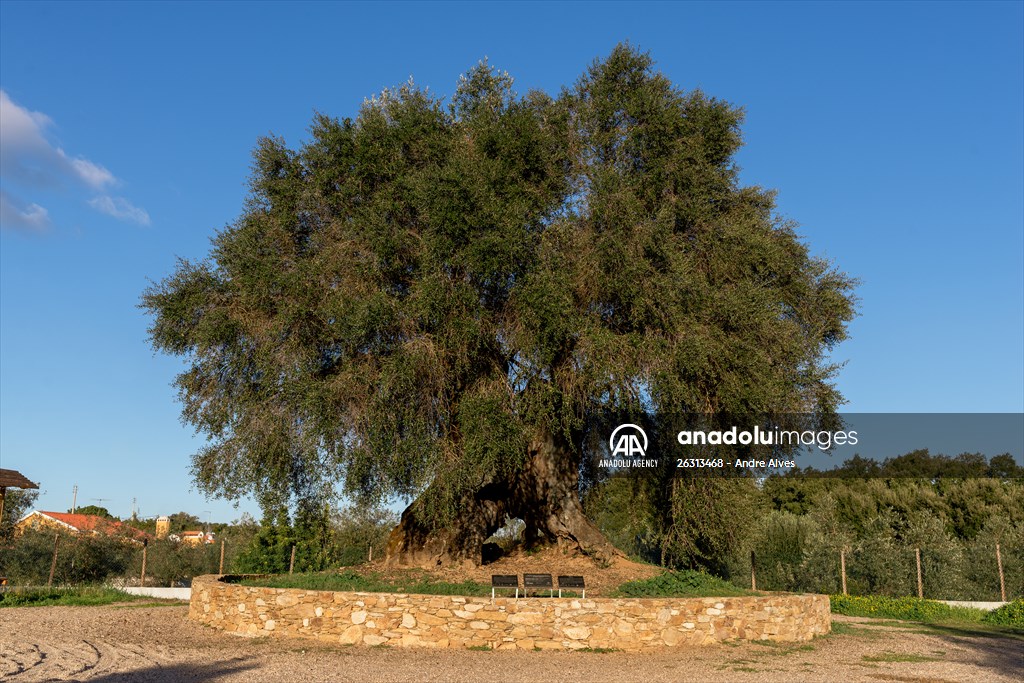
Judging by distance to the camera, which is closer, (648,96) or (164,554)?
(648,96)

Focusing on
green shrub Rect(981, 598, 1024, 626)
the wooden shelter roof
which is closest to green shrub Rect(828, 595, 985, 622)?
green shrub Rect(981, 598, 1024, 626)

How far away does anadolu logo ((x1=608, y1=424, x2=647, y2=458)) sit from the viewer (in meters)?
20.7

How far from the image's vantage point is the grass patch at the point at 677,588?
1692 centimetres

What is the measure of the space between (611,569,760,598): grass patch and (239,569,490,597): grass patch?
11.0 feet

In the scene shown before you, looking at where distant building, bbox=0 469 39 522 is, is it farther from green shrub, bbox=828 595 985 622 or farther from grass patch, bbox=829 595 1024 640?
green shrub, bbox=828 595 985 622

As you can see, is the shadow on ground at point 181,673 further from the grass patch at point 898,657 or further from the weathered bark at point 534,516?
the grass patch at point 898,657

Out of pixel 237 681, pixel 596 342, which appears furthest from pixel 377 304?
pixel 237 681

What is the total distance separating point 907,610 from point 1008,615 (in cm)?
263

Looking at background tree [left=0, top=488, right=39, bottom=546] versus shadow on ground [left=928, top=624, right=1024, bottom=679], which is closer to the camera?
shadow on ground [left=928, top=624, right=1024, bottom=679]

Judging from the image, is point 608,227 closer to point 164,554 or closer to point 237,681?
point 237,681

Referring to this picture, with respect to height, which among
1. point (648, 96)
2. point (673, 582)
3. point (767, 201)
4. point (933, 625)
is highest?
point (648, 96)

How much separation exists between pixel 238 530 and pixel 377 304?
3732 cm

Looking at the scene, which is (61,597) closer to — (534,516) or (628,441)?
(534,516)

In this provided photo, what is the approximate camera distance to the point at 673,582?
57.3ft
